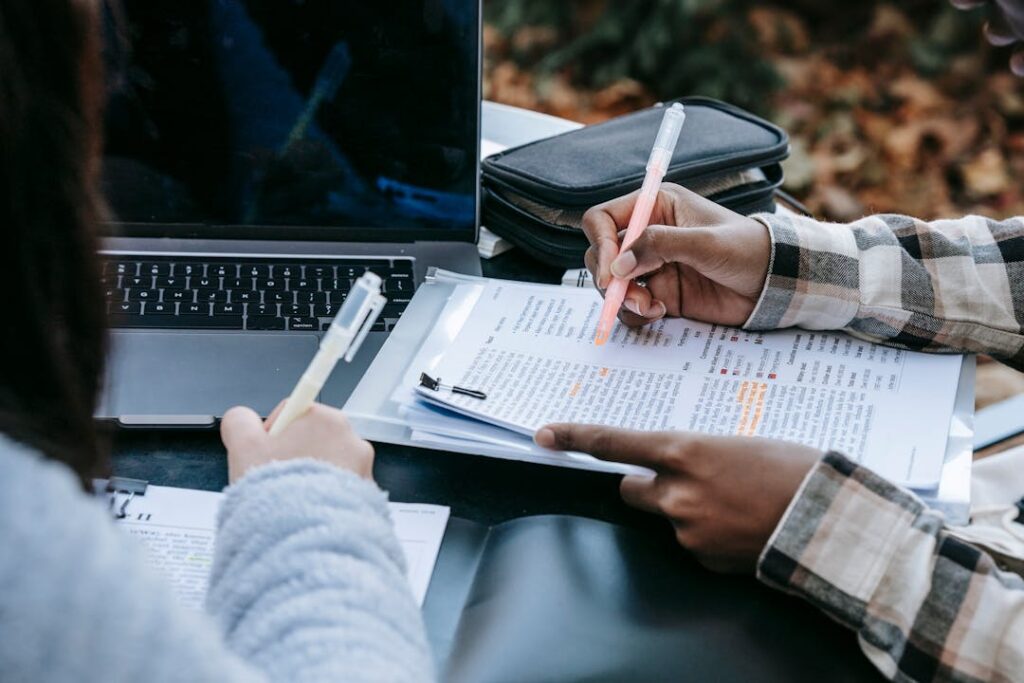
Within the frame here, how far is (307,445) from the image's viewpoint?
1.90ft

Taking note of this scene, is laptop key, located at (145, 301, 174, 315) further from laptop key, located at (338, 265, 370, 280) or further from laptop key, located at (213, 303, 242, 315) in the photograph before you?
laptop key, located at (338, 265, 370, 280)

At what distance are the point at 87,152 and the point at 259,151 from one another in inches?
16.6

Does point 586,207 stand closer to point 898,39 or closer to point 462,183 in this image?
point 462,183

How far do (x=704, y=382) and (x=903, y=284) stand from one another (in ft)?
0.65

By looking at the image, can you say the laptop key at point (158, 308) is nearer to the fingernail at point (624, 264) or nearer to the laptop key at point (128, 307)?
the laptop key at point (128, 307)

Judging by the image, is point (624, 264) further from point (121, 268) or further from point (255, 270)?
point (121, 268)

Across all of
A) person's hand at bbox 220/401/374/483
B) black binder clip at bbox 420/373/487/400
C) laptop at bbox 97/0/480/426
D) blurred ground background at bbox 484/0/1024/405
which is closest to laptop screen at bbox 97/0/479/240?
laptop at bbox 97/0/480/426

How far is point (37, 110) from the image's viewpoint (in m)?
0.46

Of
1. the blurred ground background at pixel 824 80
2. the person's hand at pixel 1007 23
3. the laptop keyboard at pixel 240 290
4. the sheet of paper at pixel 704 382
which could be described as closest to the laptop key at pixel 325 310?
the laptop keyboard at pixel 240 290

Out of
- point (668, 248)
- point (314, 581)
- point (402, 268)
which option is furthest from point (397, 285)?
point (314, 581)

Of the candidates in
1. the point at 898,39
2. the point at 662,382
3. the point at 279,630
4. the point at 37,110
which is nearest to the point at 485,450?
the point at 662,382

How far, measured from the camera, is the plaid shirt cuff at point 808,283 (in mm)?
811

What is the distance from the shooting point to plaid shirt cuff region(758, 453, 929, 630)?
1.93ft

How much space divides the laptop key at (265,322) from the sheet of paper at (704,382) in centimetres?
15
